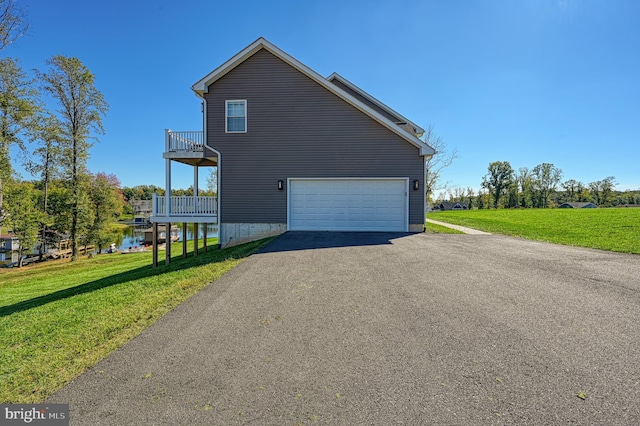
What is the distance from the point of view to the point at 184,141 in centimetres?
1124

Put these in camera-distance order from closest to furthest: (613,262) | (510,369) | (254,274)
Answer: (510,369), (254,274), (613,262)

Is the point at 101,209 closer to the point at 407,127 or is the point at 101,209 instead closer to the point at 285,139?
the point at 285,139

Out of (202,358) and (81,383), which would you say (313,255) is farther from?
(81,383)

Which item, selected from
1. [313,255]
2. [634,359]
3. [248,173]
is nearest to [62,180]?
[248,173]

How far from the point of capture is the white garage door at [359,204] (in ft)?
35.4

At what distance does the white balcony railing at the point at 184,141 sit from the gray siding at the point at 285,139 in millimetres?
591

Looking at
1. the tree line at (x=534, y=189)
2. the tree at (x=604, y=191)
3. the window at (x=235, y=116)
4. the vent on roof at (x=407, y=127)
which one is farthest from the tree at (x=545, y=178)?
the window at (x=235, y=116)

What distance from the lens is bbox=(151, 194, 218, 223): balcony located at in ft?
34.3

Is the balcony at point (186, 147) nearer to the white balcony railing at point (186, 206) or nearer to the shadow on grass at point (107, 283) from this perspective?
the white balcony railing at point (186, 206)

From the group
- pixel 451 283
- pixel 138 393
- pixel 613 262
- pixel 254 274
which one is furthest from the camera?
pixel 613 262

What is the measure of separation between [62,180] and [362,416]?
84.7ft

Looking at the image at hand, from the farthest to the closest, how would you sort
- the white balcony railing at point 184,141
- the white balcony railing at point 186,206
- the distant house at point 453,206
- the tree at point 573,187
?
the distant house at point 453,206
the tree at point 573,187
the white balcony railing at point 184,141
the white balcony railing at point 186,206

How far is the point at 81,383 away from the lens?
2418 millimetres

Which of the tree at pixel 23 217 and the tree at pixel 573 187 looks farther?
the tree at pixel 573 187
